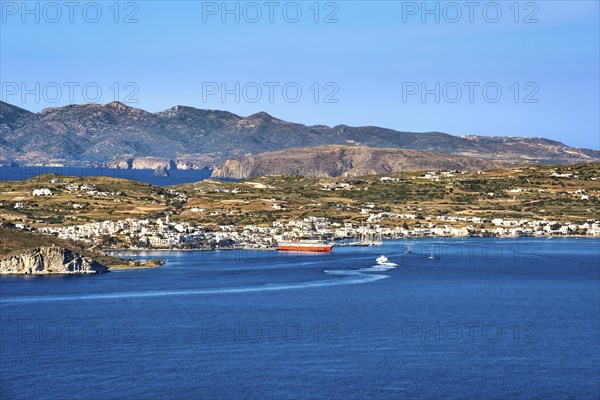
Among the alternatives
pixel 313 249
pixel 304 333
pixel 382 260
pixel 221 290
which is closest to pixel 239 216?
pixel 313 249

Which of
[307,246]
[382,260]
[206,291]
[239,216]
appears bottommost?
[206,291]

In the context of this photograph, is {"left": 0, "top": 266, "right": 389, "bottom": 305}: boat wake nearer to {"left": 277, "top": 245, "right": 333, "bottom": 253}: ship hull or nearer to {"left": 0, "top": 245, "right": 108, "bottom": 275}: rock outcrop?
{"left": 0, "top": 245, "right": 108, "bottom": 275}: rock outcrop

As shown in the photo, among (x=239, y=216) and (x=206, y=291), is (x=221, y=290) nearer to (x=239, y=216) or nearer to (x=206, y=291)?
(x=206, y=291)

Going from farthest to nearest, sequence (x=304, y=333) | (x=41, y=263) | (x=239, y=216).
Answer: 1. (x=239, y=216)
2. (x=41, y=263)
3. (x=304, y=333)

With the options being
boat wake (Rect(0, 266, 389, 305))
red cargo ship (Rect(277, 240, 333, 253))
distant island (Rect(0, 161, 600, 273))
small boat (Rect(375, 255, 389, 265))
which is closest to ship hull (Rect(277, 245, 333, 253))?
red cargo ship (Rect(277, 240, 333, 253))

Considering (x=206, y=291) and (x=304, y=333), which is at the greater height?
(x=206, y=291)

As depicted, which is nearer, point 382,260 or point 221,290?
point 221,290

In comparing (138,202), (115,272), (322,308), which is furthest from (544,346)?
(138,202)
